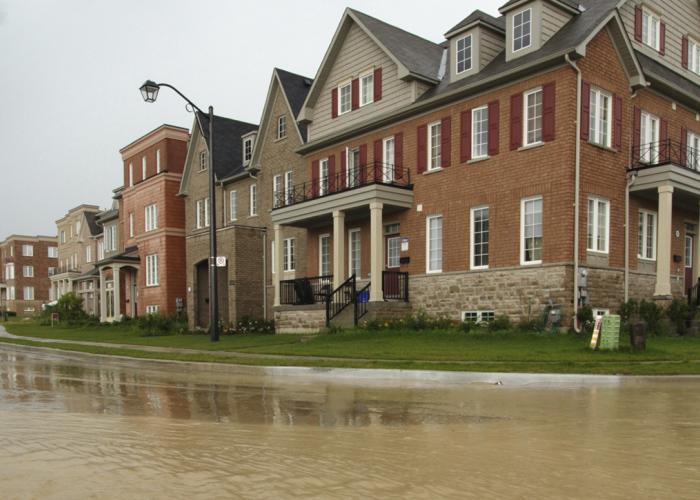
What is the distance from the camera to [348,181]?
2520cm

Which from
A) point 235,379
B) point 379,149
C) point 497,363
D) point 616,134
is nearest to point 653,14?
point 616,134

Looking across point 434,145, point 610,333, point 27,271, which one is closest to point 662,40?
point 434,145

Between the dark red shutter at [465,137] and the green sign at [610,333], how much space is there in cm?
844

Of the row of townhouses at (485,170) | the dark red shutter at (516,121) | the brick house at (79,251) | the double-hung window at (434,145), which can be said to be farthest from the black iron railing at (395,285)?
the brick house at (79,251)

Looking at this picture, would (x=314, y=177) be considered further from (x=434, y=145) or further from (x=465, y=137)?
(x=465, y=137)

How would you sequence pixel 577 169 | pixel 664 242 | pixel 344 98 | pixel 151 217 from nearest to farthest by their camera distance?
pixel 577 169, pixel 664 242, pixel 344 98, pixel 151 217

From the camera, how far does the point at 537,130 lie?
18.7 meters

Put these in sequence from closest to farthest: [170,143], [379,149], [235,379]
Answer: [235,379], [379,149], [170,143]

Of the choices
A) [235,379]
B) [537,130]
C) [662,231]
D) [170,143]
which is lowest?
[235,379]

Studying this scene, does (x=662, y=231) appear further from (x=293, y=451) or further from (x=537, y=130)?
(x=293, y=451)

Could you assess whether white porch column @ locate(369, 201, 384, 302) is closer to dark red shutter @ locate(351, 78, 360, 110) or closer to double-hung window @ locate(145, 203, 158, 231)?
dark red shutter @ locate(351, 78, 360, 110)

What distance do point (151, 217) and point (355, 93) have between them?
20026 mm

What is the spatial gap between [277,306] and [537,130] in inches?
466

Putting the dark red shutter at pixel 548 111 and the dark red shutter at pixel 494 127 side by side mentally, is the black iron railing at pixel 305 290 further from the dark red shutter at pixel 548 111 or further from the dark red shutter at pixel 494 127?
the dark red shutter at pixel 548 111
